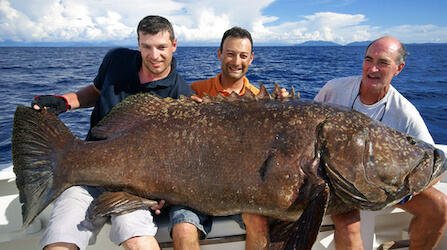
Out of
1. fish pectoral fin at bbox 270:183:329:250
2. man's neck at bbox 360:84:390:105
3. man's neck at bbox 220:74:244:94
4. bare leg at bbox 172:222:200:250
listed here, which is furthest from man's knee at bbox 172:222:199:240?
man's neck at bbox 360:84:390:105

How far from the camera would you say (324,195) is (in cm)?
218

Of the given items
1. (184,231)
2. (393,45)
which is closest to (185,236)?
(184,231)

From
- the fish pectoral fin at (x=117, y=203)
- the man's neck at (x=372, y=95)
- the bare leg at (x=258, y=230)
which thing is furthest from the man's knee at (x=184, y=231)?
the man's neck at (x=372, y=95)

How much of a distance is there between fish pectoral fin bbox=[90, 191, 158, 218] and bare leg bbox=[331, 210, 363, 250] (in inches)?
62.0

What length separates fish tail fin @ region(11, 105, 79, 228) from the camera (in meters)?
2.53

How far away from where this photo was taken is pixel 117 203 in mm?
2453

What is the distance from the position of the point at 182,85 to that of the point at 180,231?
5.24ft

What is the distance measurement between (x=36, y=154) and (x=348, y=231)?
271 cm

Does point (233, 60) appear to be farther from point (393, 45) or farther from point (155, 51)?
point (393, 45)

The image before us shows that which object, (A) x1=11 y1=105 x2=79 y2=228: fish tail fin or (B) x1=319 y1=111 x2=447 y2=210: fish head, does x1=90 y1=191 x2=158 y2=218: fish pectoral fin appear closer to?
(A) x1=11 y1=105 x2=79 y2=228: fish tail fin

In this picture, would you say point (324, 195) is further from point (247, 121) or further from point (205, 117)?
point (205, 117)

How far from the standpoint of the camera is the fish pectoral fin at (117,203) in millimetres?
2412

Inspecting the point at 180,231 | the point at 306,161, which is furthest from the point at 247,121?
the point at 180,231

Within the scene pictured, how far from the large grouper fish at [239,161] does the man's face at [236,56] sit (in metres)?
1.20
